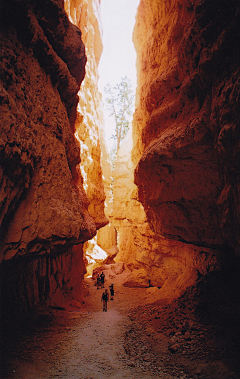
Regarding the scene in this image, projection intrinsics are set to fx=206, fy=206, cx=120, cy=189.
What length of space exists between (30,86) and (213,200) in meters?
5.61

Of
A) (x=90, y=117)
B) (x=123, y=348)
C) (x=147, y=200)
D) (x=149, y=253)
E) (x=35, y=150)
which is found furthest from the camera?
(x=90, y=117)

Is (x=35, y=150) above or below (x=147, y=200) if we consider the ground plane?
above

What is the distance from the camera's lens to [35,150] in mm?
4727

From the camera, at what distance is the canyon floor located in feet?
13.1

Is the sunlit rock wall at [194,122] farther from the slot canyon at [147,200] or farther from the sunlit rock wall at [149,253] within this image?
the sunlit rock wall at [149,253]

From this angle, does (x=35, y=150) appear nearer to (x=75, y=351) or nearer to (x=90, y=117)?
(x=75, y=351)

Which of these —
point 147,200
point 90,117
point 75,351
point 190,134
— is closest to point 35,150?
point 190,134

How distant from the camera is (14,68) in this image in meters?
4.37

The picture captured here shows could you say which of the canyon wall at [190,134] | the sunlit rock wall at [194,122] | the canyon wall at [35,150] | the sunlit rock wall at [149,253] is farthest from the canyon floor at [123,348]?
the sunlit rock wall at [194,122]

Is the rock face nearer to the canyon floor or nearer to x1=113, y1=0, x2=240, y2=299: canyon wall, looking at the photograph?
x1=113, y1=0, x2=240, y2=299: canyon wall

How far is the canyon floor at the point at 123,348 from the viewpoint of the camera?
3.99m

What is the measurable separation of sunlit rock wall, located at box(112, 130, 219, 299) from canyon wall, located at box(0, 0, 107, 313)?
425 centimetres

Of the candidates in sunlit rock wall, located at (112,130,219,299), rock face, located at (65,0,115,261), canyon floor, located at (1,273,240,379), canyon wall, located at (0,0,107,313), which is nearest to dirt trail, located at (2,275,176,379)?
canyon floor, located at (1,273,240,379)

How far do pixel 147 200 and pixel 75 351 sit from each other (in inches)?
212
